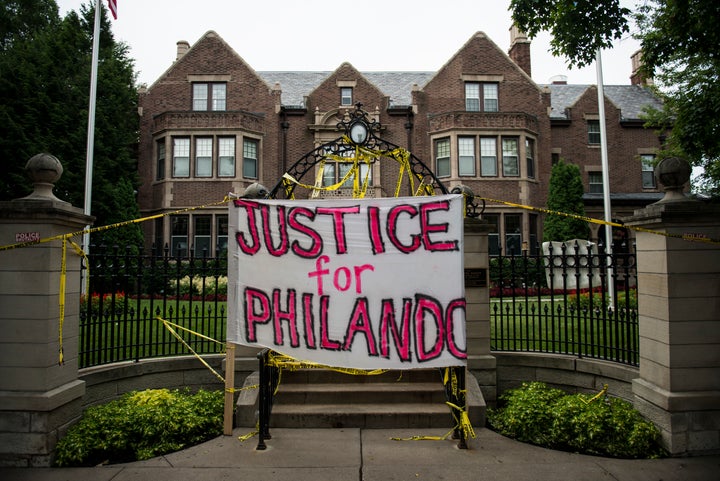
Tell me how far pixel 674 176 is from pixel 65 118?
23.1m

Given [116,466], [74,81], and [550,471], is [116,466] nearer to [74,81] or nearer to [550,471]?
[550,471]

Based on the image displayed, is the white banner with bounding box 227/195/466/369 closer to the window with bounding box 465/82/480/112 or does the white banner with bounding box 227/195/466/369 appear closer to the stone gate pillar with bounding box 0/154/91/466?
the stone gate pillar with bounding box 0/154/91/466

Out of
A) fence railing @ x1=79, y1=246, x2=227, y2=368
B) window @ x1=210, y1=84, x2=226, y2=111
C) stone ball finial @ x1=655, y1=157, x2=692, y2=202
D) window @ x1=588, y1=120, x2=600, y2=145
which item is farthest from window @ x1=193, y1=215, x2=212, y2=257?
window @ x1=588, y1=120, x2=600, y2=145

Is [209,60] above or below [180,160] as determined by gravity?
above

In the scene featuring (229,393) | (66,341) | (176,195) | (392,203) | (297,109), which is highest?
(297,109)

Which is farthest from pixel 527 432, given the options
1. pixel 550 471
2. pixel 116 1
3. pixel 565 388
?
pixel 116 1

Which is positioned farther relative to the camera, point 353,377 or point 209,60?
point 209,60

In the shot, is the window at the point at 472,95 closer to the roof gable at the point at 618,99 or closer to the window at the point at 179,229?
the roof gable at the point at 618,99

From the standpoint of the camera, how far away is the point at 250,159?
22.0 m

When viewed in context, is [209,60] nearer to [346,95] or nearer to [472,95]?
[346,95]

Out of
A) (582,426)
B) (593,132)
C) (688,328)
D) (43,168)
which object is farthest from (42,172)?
(593,132)

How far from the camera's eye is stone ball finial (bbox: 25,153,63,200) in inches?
197

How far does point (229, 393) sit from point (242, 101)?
19620 mm

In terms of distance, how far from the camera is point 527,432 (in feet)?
17.6
